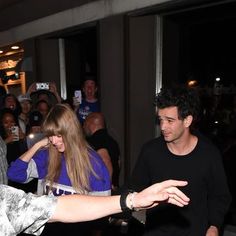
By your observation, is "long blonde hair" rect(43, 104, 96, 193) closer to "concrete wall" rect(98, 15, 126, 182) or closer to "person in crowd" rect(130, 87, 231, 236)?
"person in crowd" rect(130, 87, 231, 236)

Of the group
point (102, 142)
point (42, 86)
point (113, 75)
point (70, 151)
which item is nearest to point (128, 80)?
point (113, 75)

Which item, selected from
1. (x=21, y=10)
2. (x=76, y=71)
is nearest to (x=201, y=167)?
(x=76, y=71)

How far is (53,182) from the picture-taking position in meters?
3.00

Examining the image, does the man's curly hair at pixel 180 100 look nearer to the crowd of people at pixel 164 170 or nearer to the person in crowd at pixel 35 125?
the crowd of people at pixel 164 170

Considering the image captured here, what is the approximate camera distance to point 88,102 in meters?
6.69

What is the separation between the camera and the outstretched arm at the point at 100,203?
1728 mm

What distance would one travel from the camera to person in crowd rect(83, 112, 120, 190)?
382cm

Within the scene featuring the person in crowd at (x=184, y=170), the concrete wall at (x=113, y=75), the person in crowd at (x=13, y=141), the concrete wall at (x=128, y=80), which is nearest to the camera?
the person in crowd at (x=184, y=170)

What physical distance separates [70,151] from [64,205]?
3.86 ft

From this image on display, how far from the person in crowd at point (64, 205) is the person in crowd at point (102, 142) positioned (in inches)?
77.9

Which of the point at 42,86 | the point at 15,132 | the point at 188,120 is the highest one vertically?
the point at 42,86

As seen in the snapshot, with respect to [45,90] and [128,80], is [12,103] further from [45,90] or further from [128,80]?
[128,80]

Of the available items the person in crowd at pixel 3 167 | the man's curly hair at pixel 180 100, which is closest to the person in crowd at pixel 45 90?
the person in crowd at pixel 3 167

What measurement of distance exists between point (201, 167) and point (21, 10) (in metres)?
7.04
